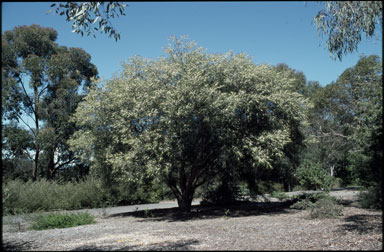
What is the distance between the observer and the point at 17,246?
803cm

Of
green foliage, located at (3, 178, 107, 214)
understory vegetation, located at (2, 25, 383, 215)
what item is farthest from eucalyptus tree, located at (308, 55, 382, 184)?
green foliage, located at (3, 178, 107, 214)

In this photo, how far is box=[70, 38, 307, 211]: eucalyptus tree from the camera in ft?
38.3

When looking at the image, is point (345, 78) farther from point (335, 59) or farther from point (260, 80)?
point (335, 59)

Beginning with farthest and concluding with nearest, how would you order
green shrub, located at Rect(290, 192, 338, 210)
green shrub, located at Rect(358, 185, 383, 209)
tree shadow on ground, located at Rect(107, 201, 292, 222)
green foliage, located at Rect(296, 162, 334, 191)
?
green foliage, located at Rect(296, 162, 334, 191) → tree shadow on ground, located at Rect(107, 201, 292, 222) → green shrub, located at Rect(290, 192, 338, 210) → green shrub, located at Rect(358, 185, 383, 209)

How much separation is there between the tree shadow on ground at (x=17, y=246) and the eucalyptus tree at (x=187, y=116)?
4069mm

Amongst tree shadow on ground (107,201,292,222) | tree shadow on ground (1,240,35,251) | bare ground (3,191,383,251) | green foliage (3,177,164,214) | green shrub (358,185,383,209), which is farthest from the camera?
green foliage (3,177,164,214)

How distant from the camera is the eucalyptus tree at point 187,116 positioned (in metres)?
11.7

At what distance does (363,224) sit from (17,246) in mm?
8889

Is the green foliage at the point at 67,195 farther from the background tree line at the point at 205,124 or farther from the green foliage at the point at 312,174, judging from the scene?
the green foliage at the point at 312,174

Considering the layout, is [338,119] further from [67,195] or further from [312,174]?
[67,195]

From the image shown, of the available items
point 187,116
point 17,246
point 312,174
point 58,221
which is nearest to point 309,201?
point 187,116

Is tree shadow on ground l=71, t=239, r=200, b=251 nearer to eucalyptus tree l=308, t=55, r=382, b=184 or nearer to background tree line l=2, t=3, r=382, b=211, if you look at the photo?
background tree line l=2, t=3, r=382, b=211

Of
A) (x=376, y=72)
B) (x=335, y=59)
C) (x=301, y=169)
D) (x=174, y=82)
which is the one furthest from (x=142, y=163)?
(x=301, y=169)

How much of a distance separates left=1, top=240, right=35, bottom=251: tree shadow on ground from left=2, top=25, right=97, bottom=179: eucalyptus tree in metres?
19.1
